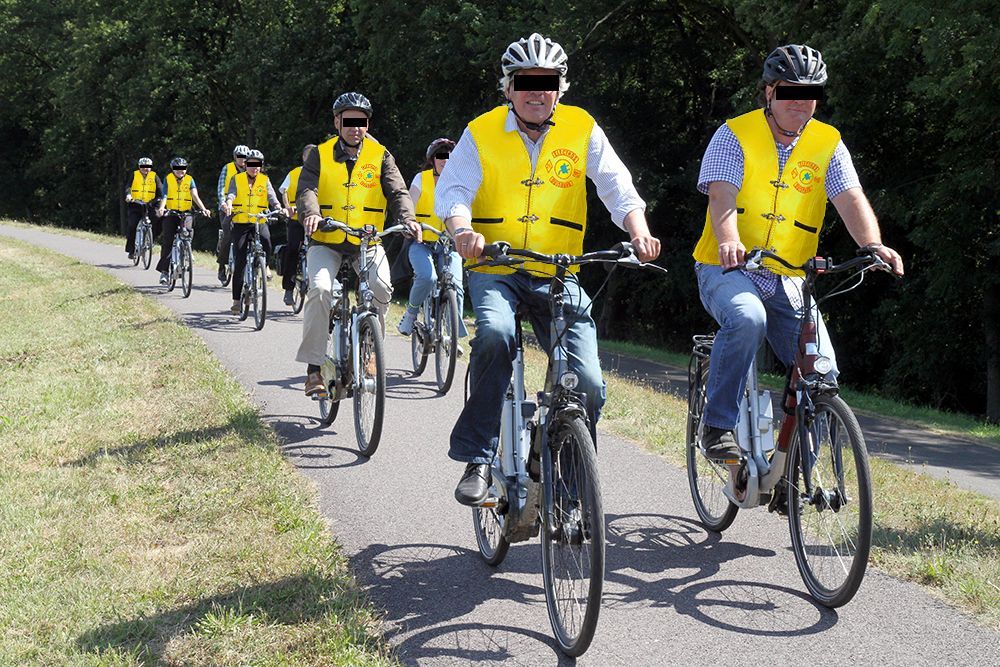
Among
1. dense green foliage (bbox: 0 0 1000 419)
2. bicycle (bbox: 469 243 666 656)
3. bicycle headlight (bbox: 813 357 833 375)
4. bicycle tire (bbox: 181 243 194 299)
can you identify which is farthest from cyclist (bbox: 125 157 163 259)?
bicycle headlight (bbox: 813 357 833 375)

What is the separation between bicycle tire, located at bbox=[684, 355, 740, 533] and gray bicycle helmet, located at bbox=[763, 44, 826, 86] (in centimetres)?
151

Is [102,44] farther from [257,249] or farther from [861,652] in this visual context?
[861,652]

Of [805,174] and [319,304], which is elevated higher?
[805,174]

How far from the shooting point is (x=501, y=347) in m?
4.68

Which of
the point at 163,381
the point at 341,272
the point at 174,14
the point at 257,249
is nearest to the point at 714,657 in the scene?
the point at 341,272

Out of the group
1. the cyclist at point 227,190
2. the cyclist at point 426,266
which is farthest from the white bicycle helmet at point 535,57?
the cyclist at point 227,190

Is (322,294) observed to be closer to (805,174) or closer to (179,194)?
(805,174)

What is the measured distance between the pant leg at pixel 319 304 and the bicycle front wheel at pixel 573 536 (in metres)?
4.09

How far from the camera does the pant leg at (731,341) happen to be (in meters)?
5.18

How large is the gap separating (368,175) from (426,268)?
225 cm

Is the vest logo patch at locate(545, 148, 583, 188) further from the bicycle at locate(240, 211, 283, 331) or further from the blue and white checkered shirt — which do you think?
the bicycle at locate(240, 211, 283, 331)

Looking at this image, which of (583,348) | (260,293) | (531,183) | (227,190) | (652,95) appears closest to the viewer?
(583,348)

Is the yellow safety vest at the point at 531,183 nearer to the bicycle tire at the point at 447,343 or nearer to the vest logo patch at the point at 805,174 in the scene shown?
the vest logo patch at the point at 805,174

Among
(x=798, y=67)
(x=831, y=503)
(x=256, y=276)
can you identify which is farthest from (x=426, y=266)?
(x=831, y=503)
